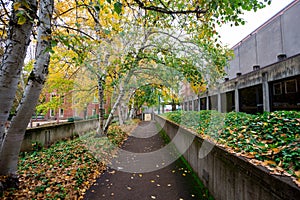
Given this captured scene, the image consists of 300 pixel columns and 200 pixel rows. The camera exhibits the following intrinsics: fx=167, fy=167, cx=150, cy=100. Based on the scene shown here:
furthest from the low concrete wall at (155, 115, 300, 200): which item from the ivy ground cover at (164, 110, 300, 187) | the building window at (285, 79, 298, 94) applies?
the building window at (285, 79, 298, 94)

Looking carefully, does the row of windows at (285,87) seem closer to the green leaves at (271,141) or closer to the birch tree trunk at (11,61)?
the green leaves at (271,141)

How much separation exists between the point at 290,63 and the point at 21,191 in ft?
27.5

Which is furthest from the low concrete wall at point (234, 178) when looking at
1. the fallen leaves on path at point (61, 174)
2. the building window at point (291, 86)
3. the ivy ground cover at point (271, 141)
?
the building window at point (291, 86)

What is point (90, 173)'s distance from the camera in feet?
14.7

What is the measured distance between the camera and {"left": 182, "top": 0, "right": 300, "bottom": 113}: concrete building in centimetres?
611

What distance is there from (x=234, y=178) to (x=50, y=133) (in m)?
8.60

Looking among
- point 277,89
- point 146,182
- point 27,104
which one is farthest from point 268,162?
point 277,89

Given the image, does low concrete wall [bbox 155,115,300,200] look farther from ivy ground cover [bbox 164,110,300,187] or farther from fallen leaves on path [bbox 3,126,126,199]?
fallen leaves on path [bbox 3,126,126,199]

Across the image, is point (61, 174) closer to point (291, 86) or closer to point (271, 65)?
point (291, 86)

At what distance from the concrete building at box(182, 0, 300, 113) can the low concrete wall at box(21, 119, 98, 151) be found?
849 centimetres

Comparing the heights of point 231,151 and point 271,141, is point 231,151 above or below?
below

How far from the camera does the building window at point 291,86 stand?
613 cm

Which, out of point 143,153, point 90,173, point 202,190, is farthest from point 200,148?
point 143,153

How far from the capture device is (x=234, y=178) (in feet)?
7.86
